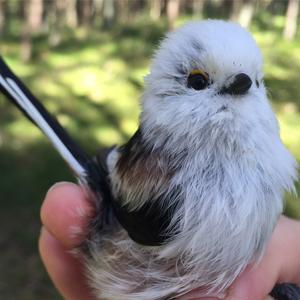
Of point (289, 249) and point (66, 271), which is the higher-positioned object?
point (289, 249)

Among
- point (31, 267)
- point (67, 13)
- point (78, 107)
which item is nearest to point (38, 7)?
point (67, 13)

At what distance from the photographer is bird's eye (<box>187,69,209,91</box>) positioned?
122cm

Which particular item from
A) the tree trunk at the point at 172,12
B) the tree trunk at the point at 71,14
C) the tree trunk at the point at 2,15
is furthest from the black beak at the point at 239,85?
the tree trunk at the point at 2,15

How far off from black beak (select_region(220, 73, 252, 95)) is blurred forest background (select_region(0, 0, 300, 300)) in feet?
1.46

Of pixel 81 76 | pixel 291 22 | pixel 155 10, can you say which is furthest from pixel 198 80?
pixel 155 10

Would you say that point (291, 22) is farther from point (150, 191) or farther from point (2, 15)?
point (150, 191)

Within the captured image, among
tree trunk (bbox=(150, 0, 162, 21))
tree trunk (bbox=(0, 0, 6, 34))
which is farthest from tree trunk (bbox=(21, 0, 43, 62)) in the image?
tree trunk (bbox=(150, 0, 162, 21))

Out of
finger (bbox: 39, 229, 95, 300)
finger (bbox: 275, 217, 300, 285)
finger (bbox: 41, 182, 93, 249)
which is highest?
finger (bbox: 41, 182, 93, 249)

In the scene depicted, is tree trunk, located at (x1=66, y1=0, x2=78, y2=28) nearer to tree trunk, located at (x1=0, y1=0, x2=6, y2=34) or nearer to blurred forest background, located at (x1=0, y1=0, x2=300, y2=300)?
blurred forest background, located at (x1=0, y1=0, x2=300, y2=300)

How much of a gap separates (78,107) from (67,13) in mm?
2006

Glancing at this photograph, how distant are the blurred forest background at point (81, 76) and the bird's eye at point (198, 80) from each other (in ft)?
1.50

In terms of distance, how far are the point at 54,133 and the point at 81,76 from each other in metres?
2.40

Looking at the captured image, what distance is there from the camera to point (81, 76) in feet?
12.9

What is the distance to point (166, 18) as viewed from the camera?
16.0 ft
